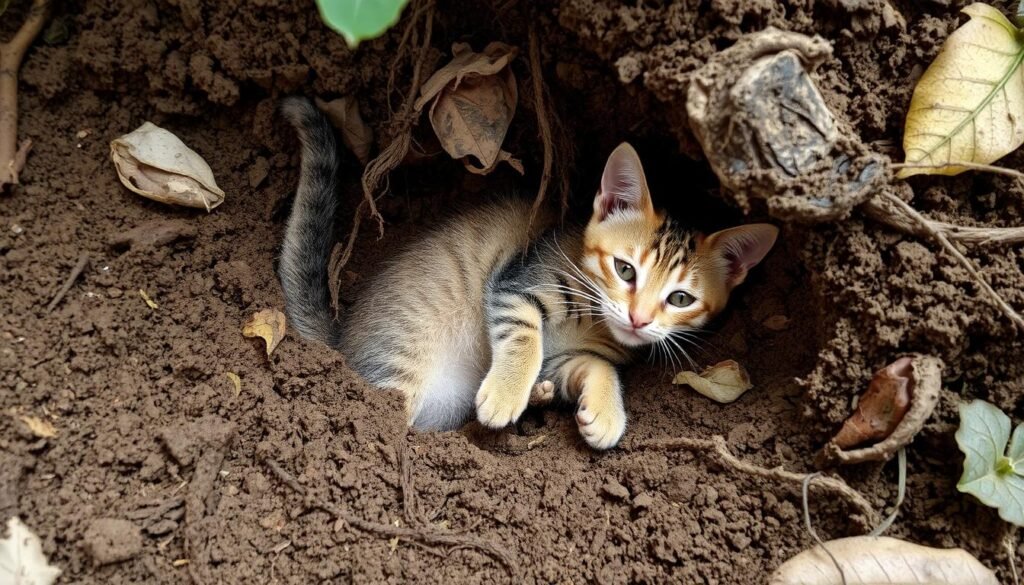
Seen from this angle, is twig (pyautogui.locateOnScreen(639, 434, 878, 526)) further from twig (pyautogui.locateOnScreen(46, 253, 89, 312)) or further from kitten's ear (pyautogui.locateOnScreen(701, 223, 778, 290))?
twig (pyautogui.locateOnScreen(46, 253, 89, 312))

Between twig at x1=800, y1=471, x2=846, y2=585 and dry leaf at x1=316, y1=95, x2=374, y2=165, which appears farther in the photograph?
dry leaf at x1=316, y1=95, x2=374, y2=165

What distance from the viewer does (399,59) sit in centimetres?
210

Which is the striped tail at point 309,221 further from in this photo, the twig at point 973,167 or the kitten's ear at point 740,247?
the twig at point 973,167

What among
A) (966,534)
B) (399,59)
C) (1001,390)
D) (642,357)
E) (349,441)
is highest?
(399,59)

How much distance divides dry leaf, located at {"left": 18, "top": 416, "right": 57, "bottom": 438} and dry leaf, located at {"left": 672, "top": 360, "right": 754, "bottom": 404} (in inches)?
68.8

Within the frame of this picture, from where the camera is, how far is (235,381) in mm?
1831

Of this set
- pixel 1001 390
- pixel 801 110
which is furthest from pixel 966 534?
pixel 801 110

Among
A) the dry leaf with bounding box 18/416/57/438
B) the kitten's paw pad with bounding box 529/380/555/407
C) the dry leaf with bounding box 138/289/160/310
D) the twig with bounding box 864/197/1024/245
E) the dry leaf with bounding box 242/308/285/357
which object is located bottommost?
the kitten's paw pad with bounding box 529/380/555/407

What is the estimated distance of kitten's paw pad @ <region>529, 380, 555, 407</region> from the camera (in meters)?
2.22

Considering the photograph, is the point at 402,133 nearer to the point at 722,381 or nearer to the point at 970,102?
the point at 722,381

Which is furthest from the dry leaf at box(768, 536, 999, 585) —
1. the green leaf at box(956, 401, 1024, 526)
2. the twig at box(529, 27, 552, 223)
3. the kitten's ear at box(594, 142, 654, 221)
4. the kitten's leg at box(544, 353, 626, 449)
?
the twig at box(529, 27, 552, 223)

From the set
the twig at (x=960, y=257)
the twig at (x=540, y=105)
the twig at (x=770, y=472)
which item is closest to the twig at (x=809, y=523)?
the twig at (x=770, y=472)

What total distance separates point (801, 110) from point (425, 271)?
143 centimetres

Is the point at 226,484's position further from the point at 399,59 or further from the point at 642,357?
the point at 642,357
